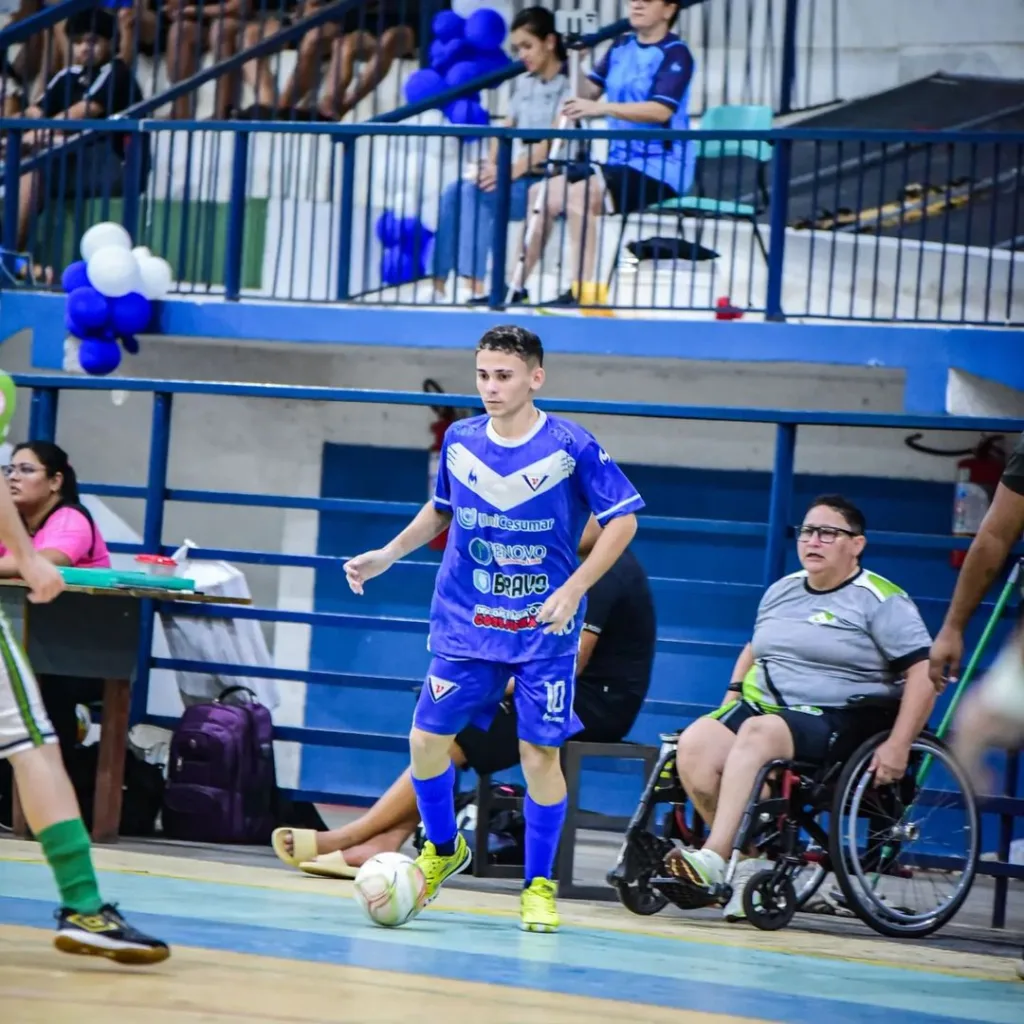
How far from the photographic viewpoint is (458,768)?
577cm

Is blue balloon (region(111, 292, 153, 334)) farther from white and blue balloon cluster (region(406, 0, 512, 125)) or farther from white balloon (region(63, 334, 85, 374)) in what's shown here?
white and blue balloon cluster (region(406, 0, 512, 125))

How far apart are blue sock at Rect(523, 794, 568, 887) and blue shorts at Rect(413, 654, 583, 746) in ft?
0.66

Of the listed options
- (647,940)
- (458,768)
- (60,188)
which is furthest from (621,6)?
(647,940)

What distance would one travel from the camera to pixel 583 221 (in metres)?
9.23

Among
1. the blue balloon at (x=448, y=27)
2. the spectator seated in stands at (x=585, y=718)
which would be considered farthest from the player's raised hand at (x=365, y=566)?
the blue balloon at (x=448, y=27)

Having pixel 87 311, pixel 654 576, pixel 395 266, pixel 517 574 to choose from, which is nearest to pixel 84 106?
pixel 87 311

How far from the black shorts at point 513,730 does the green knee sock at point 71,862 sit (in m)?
2.01

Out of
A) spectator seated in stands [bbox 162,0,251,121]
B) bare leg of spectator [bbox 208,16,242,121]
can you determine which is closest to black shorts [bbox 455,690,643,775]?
spectator seated in stands [bbox 162,0,251,121]

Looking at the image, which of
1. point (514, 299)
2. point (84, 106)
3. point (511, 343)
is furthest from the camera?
point (84, 106)

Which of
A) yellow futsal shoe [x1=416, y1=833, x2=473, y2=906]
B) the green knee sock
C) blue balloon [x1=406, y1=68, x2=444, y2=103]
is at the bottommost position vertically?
yellow futsal shoe [x1=416, y1=833, x2=473, y2=906]

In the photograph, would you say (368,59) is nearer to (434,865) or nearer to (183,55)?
(183,55)

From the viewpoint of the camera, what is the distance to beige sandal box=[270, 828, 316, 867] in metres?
5.56

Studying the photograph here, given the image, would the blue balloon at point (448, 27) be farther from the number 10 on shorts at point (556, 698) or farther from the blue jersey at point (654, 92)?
the number 10 on shorts at point (556, 698)

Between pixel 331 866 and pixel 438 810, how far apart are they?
80cm
